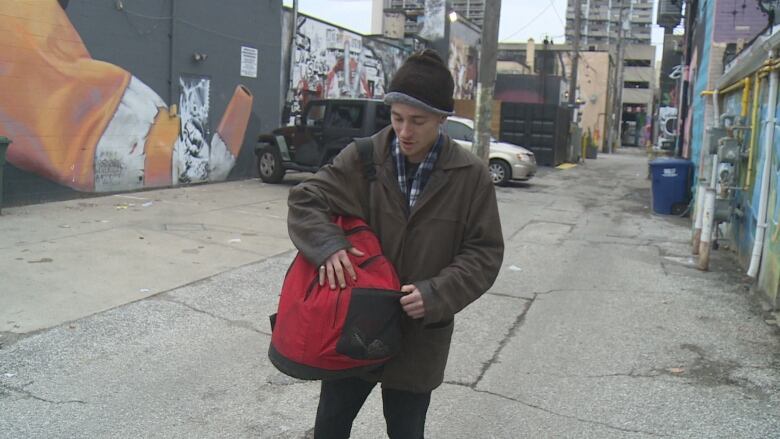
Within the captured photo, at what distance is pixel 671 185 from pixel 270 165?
339 inches

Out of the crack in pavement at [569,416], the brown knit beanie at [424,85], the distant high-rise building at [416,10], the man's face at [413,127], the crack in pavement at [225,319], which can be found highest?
the distant high-rise building at [416,10]

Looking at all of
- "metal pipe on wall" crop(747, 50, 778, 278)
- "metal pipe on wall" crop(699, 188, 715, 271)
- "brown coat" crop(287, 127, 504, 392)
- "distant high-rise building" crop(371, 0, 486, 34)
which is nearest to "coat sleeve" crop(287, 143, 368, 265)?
"brown coat" crop(287, 127, 504, 392)

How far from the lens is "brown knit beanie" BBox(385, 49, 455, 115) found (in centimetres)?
233

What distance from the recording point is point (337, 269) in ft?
7.18

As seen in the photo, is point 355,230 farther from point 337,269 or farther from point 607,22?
point 607,22

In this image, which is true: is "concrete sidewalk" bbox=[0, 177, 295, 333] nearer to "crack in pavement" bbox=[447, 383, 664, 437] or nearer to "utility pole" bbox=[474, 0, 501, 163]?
"crack in pavement" bbox=[447, 383, 664, 437]

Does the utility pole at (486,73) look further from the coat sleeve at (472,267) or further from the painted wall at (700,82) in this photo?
the coat sleeve at (472,267)

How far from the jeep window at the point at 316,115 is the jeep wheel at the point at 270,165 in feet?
3.49

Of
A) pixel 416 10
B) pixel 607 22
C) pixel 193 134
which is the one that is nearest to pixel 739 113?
pixel 193 134

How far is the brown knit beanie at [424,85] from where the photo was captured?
2.33 metres

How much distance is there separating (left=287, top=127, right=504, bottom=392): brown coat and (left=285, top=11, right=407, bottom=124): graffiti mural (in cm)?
1558

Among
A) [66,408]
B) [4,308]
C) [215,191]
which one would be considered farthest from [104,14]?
[66,408]

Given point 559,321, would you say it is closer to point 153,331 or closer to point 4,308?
point 153,331

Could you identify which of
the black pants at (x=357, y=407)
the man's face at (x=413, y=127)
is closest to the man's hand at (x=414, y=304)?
the black pants at (x=357, y=407)
